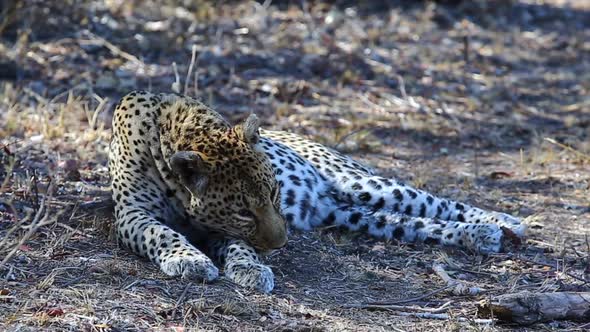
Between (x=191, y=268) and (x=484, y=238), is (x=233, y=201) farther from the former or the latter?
(x=484, y=238)

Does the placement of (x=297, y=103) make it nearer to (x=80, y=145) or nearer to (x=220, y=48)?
(x=220, y=48)

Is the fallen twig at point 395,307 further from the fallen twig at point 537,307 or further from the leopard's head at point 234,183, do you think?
the leopard's head at point 234,183

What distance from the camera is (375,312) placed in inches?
227

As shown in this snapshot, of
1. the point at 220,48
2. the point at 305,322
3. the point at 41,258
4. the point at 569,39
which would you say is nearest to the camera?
the point at 305,322

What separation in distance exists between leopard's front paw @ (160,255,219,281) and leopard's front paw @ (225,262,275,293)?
10 centimetres

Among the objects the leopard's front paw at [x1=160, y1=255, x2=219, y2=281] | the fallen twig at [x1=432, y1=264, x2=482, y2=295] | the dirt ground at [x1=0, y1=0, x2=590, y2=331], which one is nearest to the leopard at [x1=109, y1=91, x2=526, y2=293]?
the leopard's front paw at [x1=160, y1=255, x2=219, y2=281]

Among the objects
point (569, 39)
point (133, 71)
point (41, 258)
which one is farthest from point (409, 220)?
point (569, 39)

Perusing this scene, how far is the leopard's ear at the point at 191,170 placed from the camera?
6020mm

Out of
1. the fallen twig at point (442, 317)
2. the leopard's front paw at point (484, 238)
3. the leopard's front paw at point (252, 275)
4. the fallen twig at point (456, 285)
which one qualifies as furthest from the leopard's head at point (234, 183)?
the leopard's front paw at point (484, 238)

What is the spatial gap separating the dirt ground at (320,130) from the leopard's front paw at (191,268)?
84mm

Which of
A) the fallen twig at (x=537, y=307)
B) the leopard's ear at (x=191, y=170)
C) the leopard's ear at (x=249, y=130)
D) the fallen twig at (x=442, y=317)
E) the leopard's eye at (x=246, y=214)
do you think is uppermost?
the leopard's ear at (x=249, y=130)

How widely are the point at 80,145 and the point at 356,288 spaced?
3.75 metres

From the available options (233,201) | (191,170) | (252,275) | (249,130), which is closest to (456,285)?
(252,275)

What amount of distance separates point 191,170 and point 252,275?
0.75m
